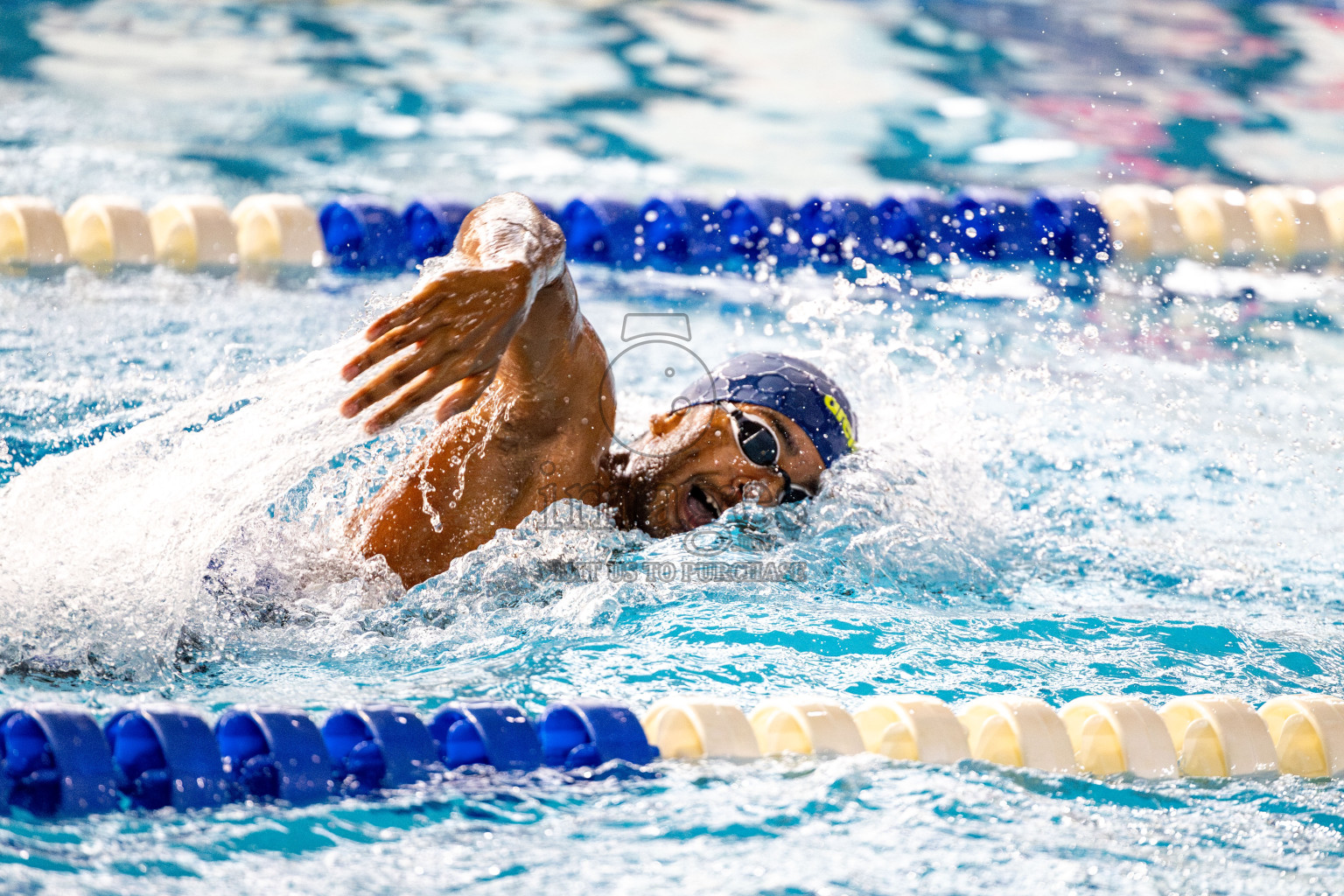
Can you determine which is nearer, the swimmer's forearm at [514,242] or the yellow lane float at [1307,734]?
the swimmer's forearm at [514,242]

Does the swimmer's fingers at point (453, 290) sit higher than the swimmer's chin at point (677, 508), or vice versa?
the swimmer's fingers at point (453, 290)

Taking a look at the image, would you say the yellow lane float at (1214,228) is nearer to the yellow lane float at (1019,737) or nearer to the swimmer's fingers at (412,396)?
the yellow lane float at (1019,737)

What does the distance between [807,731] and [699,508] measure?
0.76m

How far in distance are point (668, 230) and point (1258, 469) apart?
264 cm

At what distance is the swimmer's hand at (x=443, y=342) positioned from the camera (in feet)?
5.73

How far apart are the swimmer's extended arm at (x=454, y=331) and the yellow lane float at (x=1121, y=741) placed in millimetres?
1110

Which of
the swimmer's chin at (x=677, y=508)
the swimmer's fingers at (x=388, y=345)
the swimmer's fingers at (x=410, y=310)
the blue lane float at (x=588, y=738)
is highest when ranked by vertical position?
the swimmer's fingers at (x=410, y=310)

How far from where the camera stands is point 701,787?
186 centimetres

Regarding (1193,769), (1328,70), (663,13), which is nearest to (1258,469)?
(1193,769)

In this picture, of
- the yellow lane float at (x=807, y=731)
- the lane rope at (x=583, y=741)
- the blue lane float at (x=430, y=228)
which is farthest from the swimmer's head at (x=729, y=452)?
the blue lane float at (x=430, y=228)

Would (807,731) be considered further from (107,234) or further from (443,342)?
(107,234)

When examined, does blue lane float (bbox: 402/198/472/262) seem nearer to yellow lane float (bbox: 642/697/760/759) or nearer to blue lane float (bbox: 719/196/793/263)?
blue lane float (bbox: 719/196/793/263)

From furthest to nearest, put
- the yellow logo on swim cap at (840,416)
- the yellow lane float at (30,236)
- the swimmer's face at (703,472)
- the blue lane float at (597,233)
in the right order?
the blue lane float at (597,233) < the yellow lane float at (30,236) < the yellow logo on swim cap at (840,416) < the swimmer's face at (703,472)

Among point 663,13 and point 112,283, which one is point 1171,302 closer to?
point 112,283
